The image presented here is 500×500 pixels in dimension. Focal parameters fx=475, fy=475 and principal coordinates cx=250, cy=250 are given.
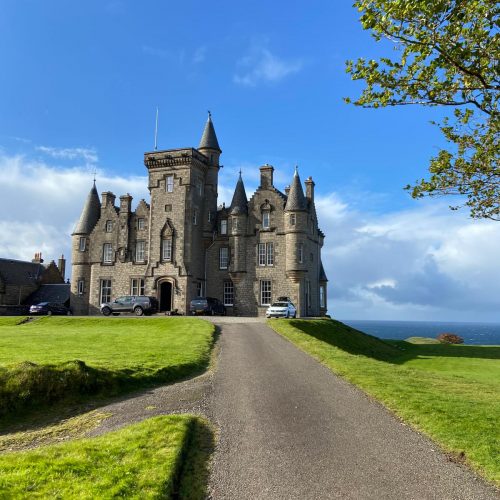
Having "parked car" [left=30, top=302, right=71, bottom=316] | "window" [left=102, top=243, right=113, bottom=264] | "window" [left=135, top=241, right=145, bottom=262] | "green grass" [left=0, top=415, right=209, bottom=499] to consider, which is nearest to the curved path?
"green grass" [left=0, top=415, right=209, bottom=499]

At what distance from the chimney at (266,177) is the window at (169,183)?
369 inches

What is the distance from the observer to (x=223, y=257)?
50.7 m

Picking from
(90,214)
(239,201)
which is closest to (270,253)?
(239,201)

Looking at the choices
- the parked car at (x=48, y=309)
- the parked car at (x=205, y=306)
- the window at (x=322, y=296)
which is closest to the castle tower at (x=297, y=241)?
the parked car at (x=205, y=306)

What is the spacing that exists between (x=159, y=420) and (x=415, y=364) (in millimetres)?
25131

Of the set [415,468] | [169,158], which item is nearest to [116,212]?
[169,158]

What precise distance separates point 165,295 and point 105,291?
26.4 feet

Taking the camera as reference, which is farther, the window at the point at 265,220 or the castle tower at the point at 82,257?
the castle tower at the point at 82,257

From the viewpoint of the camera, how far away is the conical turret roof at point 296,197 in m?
47.5

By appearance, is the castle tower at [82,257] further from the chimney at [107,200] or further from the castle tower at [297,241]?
the castle tower at [297,241]

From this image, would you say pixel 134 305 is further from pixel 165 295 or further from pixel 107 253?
pixel 107 253

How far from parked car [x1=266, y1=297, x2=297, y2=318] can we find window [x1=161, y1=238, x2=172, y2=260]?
1307 centimetres

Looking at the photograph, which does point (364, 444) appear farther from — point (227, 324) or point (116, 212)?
point (116, 212)

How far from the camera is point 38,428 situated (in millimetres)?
11195
